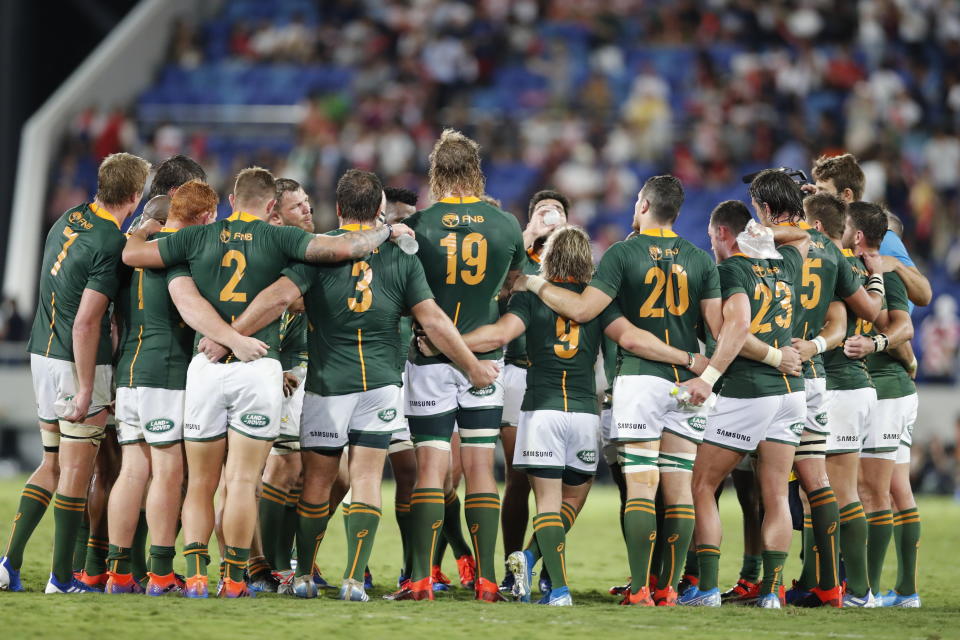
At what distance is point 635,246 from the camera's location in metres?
8.00

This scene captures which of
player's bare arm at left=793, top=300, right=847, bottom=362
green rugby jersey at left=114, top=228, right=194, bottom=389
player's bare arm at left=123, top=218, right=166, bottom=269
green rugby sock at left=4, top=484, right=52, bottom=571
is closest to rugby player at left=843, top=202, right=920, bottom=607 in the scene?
player's bare arm at left=793, top=300, right=847, bottom=362

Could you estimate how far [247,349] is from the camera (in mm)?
7383

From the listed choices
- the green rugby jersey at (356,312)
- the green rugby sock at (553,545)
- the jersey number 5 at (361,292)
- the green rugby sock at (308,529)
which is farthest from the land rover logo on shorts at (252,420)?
the green rugby sock at (553,545)

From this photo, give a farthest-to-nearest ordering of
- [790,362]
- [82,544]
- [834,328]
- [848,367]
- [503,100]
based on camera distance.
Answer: [503,100] → [848,367] → [834,328] → [82,544] → [790,362]

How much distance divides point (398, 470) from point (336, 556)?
8.21ft

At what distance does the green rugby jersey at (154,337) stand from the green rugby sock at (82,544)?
117 cm

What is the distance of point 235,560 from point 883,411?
4.68 m

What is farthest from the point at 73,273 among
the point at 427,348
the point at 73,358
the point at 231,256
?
the point at 427,348

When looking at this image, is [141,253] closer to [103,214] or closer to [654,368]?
[103,214]

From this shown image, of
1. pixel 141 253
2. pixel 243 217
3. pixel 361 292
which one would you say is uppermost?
pixel 243 217

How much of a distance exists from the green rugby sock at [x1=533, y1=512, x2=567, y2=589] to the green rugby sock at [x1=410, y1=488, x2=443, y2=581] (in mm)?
628

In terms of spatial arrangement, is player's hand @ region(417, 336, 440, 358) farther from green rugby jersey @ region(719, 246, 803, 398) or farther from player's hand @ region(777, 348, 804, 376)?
player's hand @ region(777, 348, 804, 376)

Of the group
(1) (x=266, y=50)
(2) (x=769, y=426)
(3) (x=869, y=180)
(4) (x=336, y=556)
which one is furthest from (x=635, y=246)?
(1) (x=266, y=50)

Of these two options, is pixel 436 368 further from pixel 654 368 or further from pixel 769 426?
pixel 769 426
